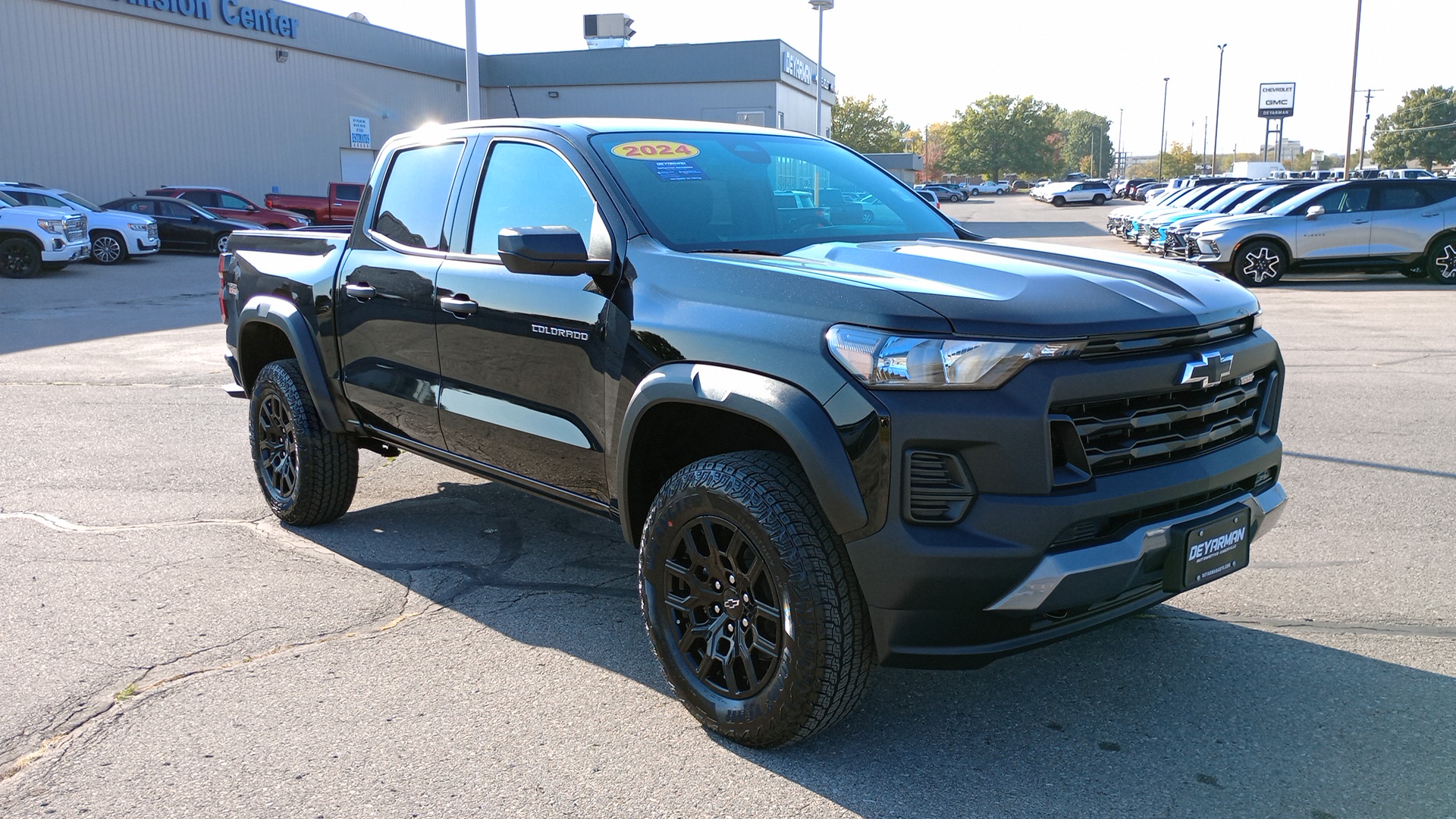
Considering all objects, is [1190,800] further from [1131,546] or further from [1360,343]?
[1360,343]

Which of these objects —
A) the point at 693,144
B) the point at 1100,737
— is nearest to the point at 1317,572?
the point at 1100,737

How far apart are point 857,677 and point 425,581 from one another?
2.38 meters

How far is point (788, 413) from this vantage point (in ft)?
9.81

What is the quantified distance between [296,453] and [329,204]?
2798 cm

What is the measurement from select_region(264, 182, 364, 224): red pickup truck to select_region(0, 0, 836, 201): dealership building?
3.76 meters

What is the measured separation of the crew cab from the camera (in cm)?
2025

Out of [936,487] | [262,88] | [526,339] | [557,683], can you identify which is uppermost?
[262,88]

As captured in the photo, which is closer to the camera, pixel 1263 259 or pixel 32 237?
pixel 1263 259

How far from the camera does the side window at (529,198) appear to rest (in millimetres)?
3977

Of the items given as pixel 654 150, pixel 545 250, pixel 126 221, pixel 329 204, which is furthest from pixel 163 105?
pixel 545 250

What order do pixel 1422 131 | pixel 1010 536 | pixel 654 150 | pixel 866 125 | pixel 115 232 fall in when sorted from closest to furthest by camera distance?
pixel 1010 536
pixel 654 150
pixel 115 232
pixel 866 125
pixel 1422 131

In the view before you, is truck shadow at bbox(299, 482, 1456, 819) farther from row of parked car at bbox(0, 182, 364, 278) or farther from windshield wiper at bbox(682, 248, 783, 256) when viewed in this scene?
row of parked car at bbox(0, 182, 364, 278)

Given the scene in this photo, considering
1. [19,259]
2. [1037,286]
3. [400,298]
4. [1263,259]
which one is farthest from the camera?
[19,259]

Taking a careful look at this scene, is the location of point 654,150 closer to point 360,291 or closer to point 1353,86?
point 360,291
